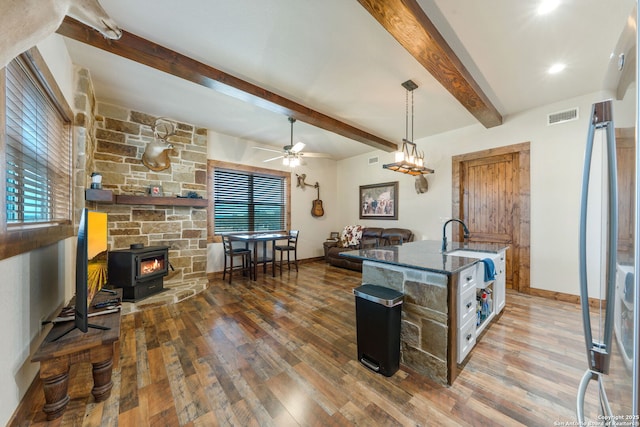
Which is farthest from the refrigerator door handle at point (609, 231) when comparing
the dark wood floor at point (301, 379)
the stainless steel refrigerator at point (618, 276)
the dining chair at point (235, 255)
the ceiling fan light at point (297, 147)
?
the dining chair at point (235, 255)

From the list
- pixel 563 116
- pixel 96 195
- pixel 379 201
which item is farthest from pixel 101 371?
pixel 563 116

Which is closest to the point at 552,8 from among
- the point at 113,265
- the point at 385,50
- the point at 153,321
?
the point at 385,50

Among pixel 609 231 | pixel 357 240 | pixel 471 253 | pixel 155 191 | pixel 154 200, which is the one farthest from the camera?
pixel 357 240

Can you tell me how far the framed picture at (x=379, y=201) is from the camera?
5648 mm

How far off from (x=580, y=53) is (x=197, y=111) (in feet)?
15.8

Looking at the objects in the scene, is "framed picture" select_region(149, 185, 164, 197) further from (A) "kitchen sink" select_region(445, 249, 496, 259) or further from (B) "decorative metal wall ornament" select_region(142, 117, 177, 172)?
(A) "kitchen sink" select_region(445, 249, 496, 259)

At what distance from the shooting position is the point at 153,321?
2805mm

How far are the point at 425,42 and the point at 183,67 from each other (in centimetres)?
235

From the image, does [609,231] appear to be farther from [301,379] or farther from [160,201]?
[160,201]

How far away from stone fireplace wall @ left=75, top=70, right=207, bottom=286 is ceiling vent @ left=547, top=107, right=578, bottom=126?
18.6 ft

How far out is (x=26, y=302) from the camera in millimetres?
1524

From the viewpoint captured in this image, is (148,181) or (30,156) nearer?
(30,156)

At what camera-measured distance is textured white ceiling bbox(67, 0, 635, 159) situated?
195 centimetres

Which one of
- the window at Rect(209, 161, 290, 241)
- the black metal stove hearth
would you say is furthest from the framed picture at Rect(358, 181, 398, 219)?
the black metal stove hearth
